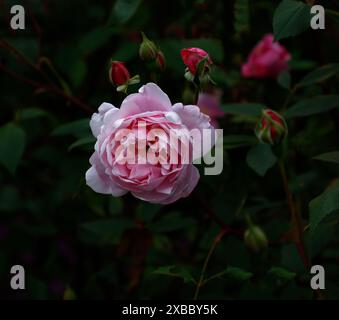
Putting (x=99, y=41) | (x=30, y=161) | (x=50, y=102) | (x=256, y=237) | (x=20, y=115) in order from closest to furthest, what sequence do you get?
(x=256, y=237) < (x=20, y=115) < (x=99, y=41) < (x=50, y=102) < (x=30, y=161)

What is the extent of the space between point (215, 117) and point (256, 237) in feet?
1.77

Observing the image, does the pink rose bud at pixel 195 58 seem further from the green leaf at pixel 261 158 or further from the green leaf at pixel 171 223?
the green leaf at pixel 171 223

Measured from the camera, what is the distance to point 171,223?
149 centimetres

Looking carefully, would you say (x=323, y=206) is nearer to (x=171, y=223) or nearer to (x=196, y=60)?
(x=196, y=60)

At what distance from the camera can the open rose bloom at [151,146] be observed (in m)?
0.98

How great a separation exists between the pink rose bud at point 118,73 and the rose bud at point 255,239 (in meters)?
0.37

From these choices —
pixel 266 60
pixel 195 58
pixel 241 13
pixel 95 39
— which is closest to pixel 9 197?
pixel 95 39

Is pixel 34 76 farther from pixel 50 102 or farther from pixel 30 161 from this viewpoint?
pixel 30 161

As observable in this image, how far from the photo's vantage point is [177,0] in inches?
71.0

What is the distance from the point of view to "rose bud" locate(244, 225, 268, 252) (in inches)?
48.8

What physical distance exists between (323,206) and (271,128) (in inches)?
6.2

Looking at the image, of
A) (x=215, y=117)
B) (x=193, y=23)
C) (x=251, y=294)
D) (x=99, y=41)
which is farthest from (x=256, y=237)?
(x=99, y=41)

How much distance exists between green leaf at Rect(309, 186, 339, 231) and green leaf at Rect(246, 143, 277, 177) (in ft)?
0.51

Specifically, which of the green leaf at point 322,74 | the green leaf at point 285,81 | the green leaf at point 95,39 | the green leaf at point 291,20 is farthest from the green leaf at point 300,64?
the green leaf at point 291,20
